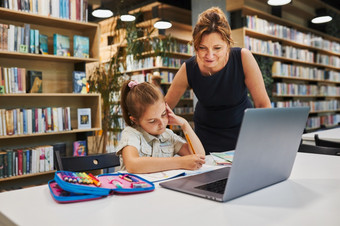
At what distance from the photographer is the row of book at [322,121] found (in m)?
6.69

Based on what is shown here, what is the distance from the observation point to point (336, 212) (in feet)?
2.25

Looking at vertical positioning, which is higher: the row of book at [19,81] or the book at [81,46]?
the book at [81,46]

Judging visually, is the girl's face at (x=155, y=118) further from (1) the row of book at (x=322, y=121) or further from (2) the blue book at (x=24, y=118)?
(1) the row of book at (x=322, y=121)

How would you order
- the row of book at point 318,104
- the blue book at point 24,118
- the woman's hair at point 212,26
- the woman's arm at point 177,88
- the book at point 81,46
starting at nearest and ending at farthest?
the woman's hair at point 212,26
the woman's arm at point 177,88
the blue book at point 24,118
the book at point 81,46
the row of book at point 318,104

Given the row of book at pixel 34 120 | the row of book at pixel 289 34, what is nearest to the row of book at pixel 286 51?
the row of book at pixel 289 34

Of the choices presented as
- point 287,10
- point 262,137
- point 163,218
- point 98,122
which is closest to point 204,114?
point 262,137

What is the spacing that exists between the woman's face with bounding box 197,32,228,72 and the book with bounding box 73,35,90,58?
82.7 inches

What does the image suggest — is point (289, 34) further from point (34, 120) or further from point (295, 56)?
point (34, 120)

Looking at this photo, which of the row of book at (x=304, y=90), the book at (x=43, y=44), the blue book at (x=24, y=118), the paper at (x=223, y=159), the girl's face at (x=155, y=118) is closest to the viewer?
the paper at (x=223, y=159)

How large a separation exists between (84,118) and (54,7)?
1.23 m

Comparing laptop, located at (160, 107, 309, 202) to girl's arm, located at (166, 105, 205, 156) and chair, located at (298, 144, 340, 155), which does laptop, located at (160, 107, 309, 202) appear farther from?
chair, located at (298, 144, 340, 155)

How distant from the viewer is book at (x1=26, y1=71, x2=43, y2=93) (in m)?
2.99

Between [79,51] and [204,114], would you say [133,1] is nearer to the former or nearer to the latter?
[79,51]

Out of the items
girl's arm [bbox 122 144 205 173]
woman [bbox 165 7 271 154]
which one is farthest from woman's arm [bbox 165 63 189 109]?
girl's arm [bbox 122 144 205 173]
